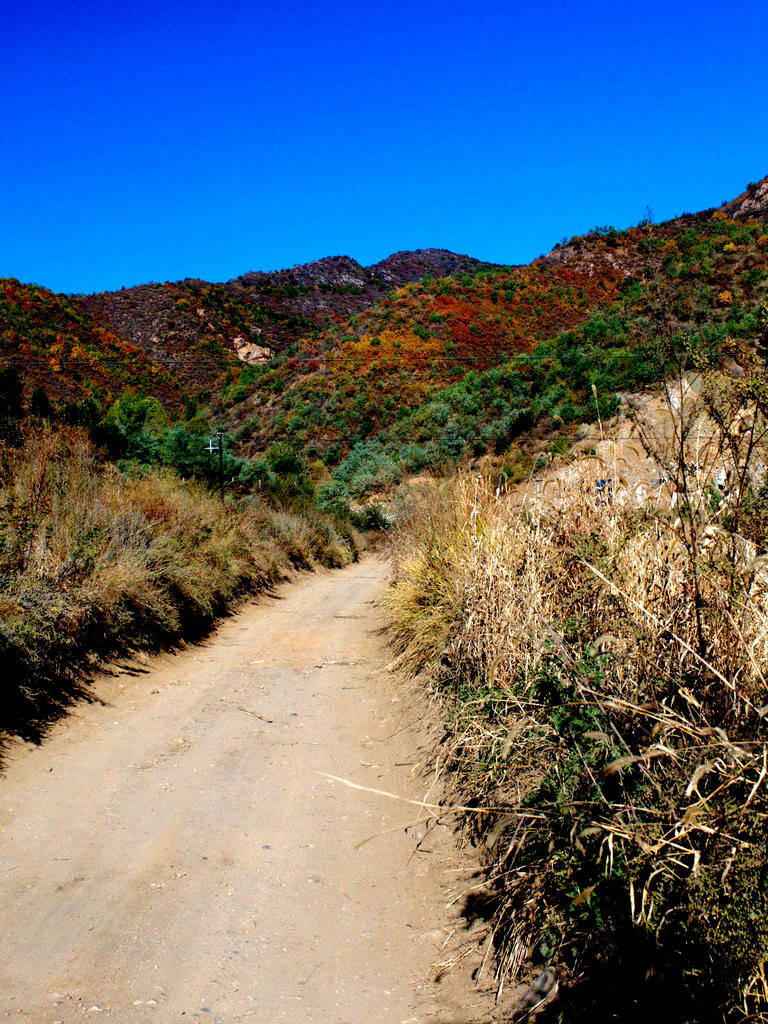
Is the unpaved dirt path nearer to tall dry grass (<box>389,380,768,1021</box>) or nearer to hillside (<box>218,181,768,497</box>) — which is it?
tall dry grass (<box>389,380,768,1021</box>)

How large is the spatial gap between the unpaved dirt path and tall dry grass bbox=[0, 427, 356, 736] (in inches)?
19.3

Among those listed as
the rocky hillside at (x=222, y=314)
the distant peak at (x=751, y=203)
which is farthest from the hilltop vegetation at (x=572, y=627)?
the rocky hillside at (x=222, y=314)

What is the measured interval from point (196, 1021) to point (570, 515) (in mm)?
3533

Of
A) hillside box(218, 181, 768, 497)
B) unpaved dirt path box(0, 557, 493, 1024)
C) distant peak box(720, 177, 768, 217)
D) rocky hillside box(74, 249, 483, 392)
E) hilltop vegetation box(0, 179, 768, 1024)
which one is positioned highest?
rocky hillside box(74, 249, 483, 392)

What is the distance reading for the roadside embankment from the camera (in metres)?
1.83

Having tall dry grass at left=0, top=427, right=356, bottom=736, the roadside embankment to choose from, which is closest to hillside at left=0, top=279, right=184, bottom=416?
tall dry grass at left=0, top=427, right=356, bottom=736

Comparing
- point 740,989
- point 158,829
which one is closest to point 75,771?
point 158,829

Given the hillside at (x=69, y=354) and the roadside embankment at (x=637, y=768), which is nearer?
the roadside embankment at (x=637, y=768)

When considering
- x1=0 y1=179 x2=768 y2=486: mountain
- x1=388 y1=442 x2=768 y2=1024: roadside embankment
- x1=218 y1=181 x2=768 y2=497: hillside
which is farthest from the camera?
x1=0 y1=179 x2=768 y2=486: mountain

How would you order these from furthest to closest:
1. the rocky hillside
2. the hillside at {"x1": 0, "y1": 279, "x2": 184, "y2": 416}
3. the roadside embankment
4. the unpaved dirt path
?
the rocky hillside < the hillside at {"x1": 0, "y1": 279, "x2": 184, "y2": 416} < the unpaved dirt path < the roadside embankment

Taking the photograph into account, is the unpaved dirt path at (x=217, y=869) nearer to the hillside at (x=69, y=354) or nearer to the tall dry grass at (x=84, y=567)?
the tall dry grass at (x=84, y=567)

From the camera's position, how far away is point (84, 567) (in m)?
6.61

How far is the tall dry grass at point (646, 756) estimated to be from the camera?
6.01 feet

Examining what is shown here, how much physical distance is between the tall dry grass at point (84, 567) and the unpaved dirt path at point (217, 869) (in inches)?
19.3
